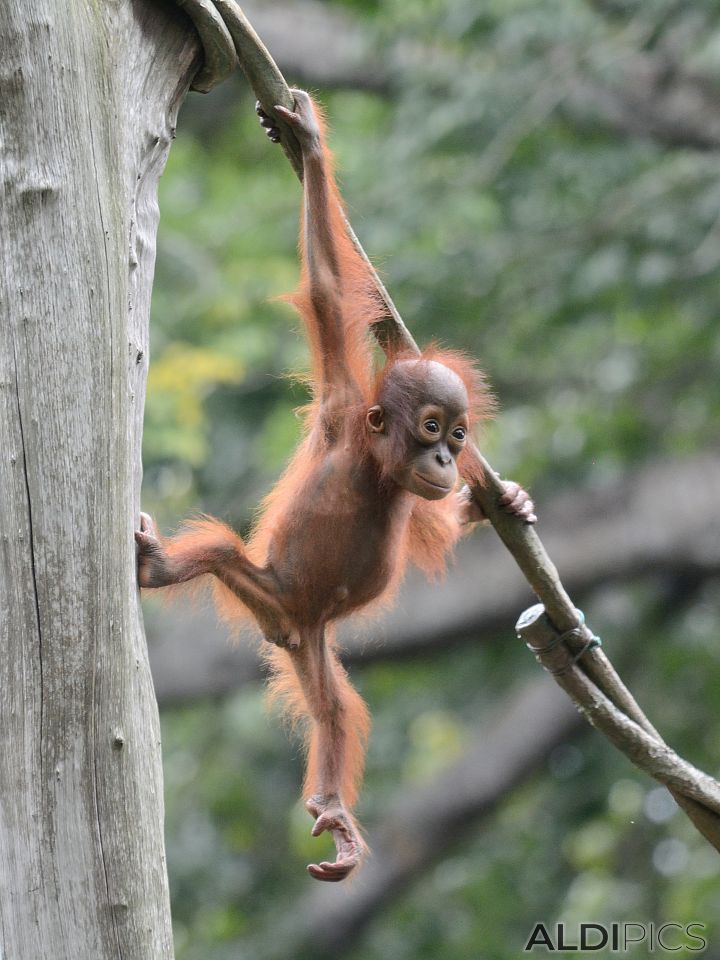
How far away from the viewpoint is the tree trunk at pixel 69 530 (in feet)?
8.43

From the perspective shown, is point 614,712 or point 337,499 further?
point 337,499

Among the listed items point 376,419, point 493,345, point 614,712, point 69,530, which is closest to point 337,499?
point 376,419

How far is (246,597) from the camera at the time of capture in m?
3.54

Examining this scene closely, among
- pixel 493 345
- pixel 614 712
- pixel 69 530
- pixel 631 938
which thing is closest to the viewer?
pixel 69 530

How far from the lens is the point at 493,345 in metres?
8.64

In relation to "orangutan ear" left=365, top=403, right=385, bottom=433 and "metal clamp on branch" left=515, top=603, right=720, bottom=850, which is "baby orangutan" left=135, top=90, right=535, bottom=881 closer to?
"orangutan ear" left=365, top=403, right=385, bottom=433

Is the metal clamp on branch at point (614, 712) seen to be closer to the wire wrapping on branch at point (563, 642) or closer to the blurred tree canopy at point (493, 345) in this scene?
the wire wrapping on branch at point (563, 642)

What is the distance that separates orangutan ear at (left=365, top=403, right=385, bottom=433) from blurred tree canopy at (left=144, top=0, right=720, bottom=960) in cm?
309

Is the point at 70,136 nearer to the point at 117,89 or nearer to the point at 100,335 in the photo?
the point at 117,89

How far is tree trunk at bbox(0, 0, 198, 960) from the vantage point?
2.57 m

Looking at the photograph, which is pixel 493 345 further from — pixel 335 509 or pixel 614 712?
→ pixel 614 712

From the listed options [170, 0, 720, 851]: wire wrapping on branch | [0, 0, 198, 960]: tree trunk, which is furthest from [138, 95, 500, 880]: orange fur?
[0, 0, 198, 960]: tree trunk

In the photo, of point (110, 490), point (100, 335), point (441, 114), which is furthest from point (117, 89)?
point (441, 114)

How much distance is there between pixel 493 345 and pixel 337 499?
5.14m
